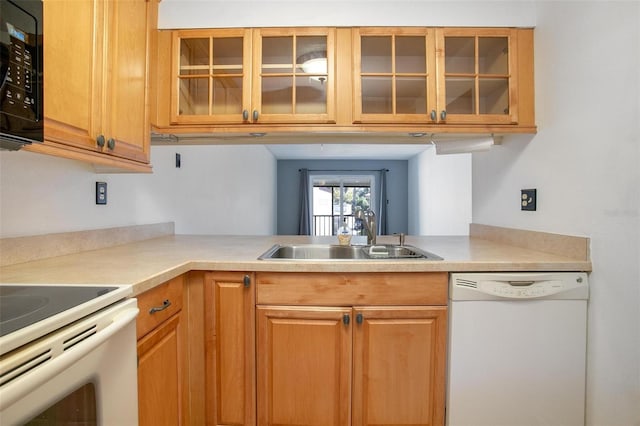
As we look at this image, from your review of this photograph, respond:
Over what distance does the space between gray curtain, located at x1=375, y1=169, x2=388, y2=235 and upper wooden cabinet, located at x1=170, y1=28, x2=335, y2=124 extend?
5.22 meters

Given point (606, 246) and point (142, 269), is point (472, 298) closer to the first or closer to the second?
point (606, 246)

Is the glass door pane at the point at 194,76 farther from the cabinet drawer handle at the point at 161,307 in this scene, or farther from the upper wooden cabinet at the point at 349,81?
the cabinet drawer handle at the point at 161,307

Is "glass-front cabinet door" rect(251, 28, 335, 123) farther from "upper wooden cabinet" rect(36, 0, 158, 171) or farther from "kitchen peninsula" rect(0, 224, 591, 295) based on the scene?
"kitchen peninsula" rect(0, 224, 591, 295)

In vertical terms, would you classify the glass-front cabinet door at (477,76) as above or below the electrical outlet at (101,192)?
above

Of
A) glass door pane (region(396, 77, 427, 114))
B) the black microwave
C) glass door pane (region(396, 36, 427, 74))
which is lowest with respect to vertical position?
the black microwave

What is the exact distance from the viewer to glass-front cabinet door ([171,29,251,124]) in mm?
1553

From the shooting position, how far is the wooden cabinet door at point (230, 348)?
1.26 m

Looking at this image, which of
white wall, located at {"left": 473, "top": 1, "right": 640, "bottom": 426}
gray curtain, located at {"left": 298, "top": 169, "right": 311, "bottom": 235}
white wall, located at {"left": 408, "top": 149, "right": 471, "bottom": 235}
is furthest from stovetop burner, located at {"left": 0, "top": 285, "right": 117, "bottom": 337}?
gray curtain, located at {"left": 298, "top": 169, "right": 311, "bottom": 235}

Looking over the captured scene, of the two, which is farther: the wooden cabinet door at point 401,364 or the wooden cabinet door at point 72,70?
the wooden cabinet door at point 401,364

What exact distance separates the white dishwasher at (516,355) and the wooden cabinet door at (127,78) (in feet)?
4.86

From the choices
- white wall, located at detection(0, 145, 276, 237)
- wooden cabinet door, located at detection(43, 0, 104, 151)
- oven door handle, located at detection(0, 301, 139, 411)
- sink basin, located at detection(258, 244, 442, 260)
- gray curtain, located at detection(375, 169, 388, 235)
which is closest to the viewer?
oven door handle, located at detection(0, 301, 139, 411)

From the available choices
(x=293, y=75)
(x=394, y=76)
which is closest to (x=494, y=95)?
(x=394, y=76)

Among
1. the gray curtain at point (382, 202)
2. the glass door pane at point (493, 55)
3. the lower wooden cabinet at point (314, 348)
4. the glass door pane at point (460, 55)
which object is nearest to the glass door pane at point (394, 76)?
the glass door pane at point (460, 55)

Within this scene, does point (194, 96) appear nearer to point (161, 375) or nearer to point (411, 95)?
point (411, 95)
